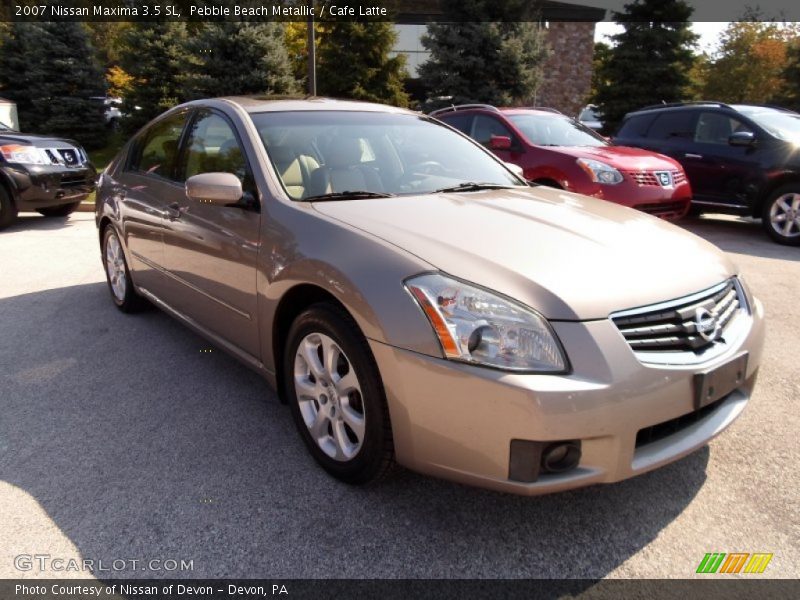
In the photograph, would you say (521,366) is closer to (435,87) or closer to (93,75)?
(435,87)

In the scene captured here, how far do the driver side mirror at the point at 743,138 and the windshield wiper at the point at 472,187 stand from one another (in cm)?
601

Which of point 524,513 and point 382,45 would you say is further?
point 382,45

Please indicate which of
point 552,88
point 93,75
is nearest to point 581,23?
point 552,88

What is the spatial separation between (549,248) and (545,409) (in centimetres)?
75

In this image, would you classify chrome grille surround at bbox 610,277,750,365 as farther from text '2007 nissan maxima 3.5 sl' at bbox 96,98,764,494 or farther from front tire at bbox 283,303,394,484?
front tire at bbox 283,303,394,484

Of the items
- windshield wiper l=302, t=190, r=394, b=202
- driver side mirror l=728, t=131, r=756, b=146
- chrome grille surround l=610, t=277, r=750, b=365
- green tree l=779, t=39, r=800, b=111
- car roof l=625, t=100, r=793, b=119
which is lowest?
chrome grille surround l=610, t=277, r=750, b=365

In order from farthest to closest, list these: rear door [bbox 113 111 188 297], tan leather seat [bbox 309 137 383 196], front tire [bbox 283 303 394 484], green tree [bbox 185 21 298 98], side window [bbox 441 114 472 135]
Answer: green tree [bbox 185 21 298 98], side window [bbox 441 114 472 135], rear door [bbox 113 111 188 297], tan leather seat [bbox 309 137 383 196], front tire [bbox 283 303 394 484]

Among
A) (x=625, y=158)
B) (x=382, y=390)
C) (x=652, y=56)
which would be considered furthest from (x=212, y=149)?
(x=652, y=56)

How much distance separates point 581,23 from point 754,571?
95.9ft

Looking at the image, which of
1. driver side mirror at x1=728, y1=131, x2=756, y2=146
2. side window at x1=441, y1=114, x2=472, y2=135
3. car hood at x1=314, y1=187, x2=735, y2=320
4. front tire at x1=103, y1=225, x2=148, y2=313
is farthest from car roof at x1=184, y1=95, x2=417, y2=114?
driver side mirror at x1=728, y1=131, x2=756, y2=146

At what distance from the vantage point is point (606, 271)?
7.51 feet

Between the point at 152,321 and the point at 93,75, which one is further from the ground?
the point at 93,75

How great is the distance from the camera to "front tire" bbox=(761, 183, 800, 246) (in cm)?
768

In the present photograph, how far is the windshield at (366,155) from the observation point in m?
3.13
